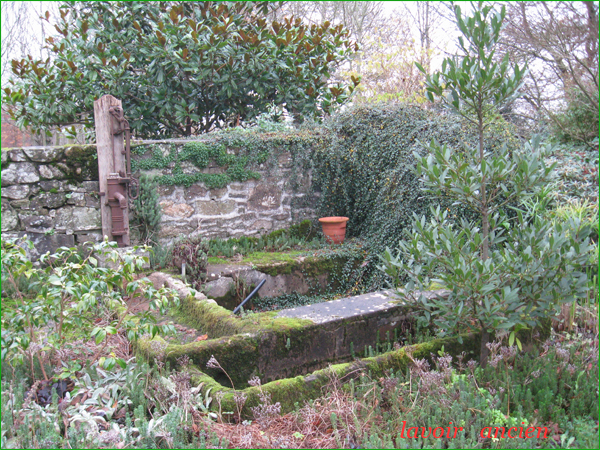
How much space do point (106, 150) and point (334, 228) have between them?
3.10 metres

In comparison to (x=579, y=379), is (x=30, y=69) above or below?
above

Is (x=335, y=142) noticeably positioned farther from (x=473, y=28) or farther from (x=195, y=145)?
(x=473, y=28)

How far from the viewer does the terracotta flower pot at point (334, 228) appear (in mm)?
5992

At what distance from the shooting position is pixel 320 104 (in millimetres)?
7996

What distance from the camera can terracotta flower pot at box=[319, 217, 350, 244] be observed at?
5992mm

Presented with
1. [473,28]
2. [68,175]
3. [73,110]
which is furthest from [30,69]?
[473,28]

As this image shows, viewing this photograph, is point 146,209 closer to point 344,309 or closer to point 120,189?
point 120,189

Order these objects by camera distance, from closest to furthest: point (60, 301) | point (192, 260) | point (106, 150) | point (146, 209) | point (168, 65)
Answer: point (60, 301), point (192, 260), point (106, 150), point (146, 209), point (168, 65)

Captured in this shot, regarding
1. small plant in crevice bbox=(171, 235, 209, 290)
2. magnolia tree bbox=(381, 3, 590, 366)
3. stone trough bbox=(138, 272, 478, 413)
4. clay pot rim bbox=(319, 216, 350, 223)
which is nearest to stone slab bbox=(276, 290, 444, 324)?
stone trough bbox=(138, 272, 478, 413)

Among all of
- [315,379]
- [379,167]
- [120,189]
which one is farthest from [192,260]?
[379,167]

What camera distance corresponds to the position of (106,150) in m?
4.83

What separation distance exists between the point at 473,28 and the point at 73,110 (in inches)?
249

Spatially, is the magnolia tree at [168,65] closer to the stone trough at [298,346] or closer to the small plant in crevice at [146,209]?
the small plant in crevice at [146,209]

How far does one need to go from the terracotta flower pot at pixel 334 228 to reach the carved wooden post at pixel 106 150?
267 centimetres
